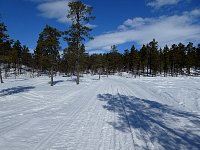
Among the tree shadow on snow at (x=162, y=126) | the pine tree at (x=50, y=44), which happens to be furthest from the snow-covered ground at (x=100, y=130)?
the pine tree at (x=50, y=44)

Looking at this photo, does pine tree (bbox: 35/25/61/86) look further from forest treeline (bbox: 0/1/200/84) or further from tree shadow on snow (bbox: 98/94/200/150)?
tree shadow on snow (bbox: 98/94/200/150)

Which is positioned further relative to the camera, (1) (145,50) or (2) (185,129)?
(1) (145,50)

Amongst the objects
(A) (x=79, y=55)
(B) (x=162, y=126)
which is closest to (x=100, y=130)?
(B) (x=162, y=126)

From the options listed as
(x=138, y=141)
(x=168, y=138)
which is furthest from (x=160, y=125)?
(x=138, y=141)

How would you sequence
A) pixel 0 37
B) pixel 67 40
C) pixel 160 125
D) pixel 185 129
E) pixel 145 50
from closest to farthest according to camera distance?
pixel 185 129 < pixel 160 125 < pixel 0 37 < pixel 67 40 < pixel 145 50

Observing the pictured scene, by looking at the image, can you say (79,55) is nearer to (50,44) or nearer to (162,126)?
(50,44)

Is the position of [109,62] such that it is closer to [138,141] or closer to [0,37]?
[0,37]

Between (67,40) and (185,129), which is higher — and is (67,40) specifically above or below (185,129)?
above

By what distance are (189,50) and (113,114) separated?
288 ft

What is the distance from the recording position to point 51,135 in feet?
27.1

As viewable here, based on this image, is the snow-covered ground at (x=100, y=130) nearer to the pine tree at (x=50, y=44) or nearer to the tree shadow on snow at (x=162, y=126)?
the tree shadow on snow at (x=162, y=126)

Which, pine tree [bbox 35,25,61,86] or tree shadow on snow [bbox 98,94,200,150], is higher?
pine tree [bbox 35,25,61,86]

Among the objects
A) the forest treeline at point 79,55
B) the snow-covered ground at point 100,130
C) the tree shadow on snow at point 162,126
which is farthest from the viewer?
the forest treeline at point 79,55

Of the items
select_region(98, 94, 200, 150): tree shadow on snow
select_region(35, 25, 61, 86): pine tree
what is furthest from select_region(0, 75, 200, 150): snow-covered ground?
select_region(35, 25, 61, 86): pine tree
